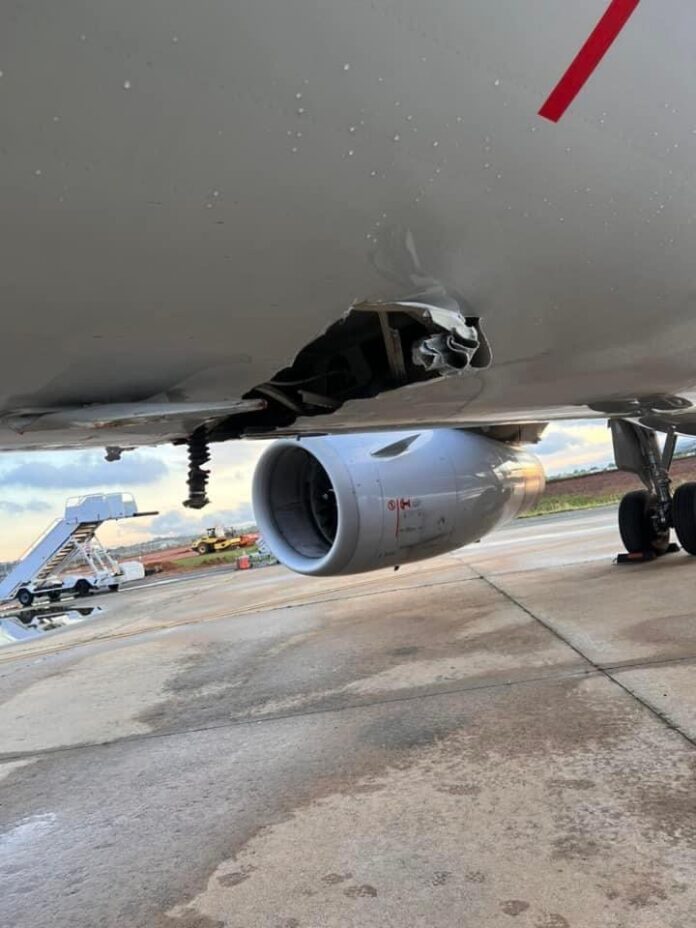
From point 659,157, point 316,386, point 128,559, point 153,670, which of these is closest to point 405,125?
point 659,157

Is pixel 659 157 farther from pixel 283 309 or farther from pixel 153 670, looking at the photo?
pixel 153 670

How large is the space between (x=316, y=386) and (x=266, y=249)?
3.35 ft

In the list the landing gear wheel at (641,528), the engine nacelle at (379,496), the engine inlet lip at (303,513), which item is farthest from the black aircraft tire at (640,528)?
the engine inlet lip at (303,513)

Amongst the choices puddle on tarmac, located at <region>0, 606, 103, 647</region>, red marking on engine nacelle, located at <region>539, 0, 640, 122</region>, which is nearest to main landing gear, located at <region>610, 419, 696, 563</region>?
red marking on engine nacelle, located at <region>539, 0, 640, 122</region>

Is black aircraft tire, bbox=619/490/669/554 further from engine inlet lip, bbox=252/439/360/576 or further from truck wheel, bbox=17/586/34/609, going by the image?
truck wheel, bbox=17/586/34/609

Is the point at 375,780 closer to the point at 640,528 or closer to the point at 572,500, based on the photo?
the point at 640,528

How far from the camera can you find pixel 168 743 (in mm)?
3164

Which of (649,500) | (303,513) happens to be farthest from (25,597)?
(649,500)

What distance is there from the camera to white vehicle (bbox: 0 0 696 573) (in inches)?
34.7

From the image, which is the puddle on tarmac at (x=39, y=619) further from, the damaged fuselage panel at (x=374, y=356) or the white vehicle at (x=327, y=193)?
the white vehicle at (x=327, y=193)

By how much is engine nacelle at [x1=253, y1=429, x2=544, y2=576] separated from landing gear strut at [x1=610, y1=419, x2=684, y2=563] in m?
1.82

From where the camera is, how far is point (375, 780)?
2434 millimetres

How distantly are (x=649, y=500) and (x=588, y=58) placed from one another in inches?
270

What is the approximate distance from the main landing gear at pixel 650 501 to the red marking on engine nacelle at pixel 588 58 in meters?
5.90
